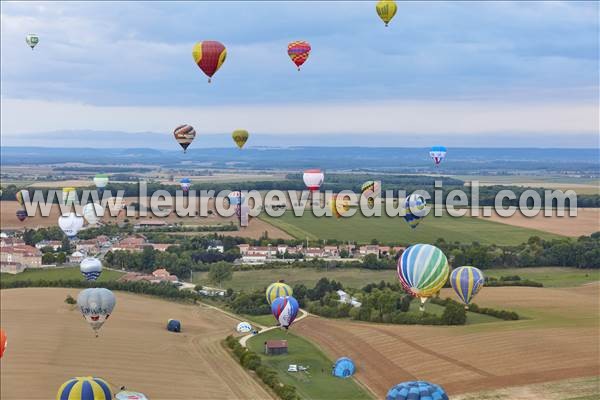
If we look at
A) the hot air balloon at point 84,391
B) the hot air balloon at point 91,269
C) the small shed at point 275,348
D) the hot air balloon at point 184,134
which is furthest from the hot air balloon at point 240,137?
the hot air balloon at point 84,391

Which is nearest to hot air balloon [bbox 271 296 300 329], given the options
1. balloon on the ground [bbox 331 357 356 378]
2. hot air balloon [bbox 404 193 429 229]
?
balloon on the ground [bbox 331 357 356 378]

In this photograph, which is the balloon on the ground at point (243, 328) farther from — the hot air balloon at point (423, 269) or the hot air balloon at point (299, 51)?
the hot air balloon at point (299, 51)

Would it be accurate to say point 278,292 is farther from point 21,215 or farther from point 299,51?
point 21,215

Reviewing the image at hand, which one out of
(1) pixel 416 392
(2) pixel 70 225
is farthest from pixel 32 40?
(1) pixel 416 392

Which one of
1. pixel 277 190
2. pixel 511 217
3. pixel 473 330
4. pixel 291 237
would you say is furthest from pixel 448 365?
pixel 277 190

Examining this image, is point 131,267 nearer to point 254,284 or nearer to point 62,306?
point 254,284
